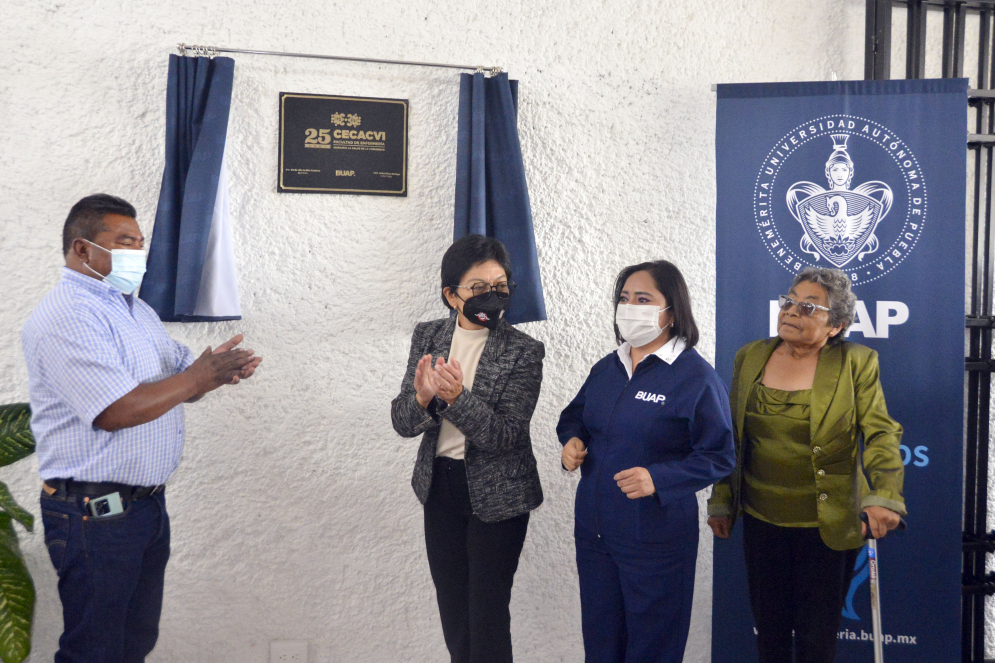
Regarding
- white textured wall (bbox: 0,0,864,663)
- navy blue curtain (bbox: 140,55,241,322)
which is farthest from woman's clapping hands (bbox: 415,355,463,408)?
navy blue curtain (bbox: 140,55,241,322)

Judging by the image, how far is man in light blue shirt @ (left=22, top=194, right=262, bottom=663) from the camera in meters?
1.63

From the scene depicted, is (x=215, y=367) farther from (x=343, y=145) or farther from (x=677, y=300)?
(x=677, y=300)

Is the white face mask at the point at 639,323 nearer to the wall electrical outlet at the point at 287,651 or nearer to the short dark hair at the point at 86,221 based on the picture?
the short dark hair at the point at 86,221

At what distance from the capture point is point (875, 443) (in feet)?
6.14

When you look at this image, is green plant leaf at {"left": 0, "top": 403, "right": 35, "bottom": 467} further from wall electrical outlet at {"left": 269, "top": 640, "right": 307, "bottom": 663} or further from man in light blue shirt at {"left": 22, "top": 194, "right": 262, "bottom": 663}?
wall electrical outlet at {"left": 269, "top": 640, "right": 307, "bottom": 663}

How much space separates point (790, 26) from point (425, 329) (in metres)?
1.84

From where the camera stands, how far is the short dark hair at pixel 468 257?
1.93 m

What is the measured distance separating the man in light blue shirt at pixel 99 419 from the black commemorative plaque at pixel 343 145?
0.71 metres

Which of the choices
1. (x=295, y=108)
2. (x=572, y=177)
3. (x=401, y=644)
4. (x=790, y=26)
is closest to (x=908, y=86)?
(x=790, y=26)

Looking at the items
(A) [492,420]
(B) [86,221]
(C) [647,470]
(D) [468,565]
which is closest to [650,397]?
(C) [647,470]

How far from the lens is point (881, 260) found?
2.32 metres

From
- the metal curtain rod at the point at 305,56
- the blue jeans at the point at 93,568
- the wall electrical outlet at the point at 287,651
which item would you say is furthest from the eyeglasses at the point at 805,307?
the wall electrical outlet at the point at 287,651

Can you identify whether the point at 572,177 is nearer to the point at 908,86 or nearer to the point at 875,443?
the point at 908,86

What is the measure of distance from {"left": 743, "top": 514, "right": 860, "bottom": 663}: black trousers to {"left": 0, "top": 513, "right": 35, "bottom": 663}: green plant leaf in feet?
6.38
